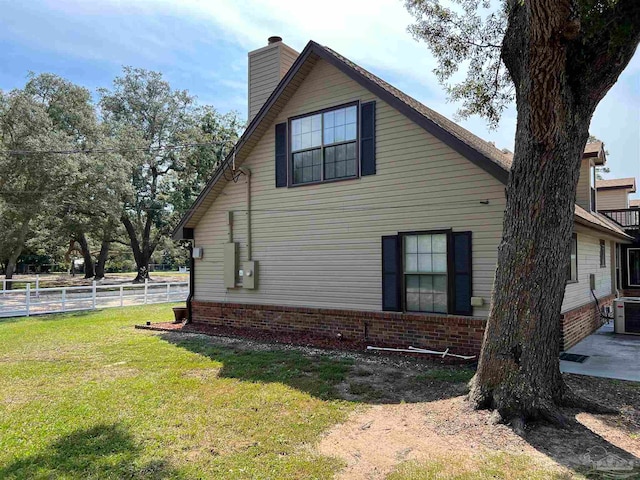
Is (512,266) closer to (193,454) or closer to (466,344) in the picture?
(466,344)

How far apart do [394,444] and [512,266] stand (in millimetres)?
2237

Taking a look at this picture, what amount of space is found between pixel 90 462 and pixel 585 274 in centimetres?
1071

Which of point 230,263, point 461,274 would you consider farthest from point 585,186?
point 230,263

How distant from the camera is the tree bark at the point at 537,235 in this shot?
4535 mm

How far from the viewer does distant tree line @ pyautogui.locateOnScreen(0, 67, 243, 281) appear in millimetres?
19719

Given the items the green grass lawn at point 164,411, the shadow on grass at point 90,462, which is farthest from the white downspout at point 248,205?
the shadow on grass at point 90,462

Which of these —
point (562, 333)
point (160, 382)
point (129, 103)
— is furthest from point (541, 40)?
point (129, 103)

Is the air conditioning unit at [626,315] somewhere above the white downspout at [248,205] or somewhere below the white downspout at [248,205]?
below

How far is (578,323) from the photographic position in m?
9.48

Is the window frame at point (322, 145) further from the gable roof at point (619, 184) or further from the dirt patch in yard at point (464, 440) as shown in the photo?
the gable roof at point (619, 184)

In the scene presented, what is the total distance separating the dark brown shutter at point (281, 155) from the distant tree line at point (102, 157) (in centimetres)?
563

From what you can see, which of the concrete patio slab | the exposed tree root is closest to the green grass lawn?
the exposed tree root

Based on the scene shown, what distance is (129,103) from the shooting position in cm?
3206

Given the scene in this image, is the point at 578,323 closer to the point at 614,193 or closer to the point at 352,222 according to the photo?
the point at 352,222
